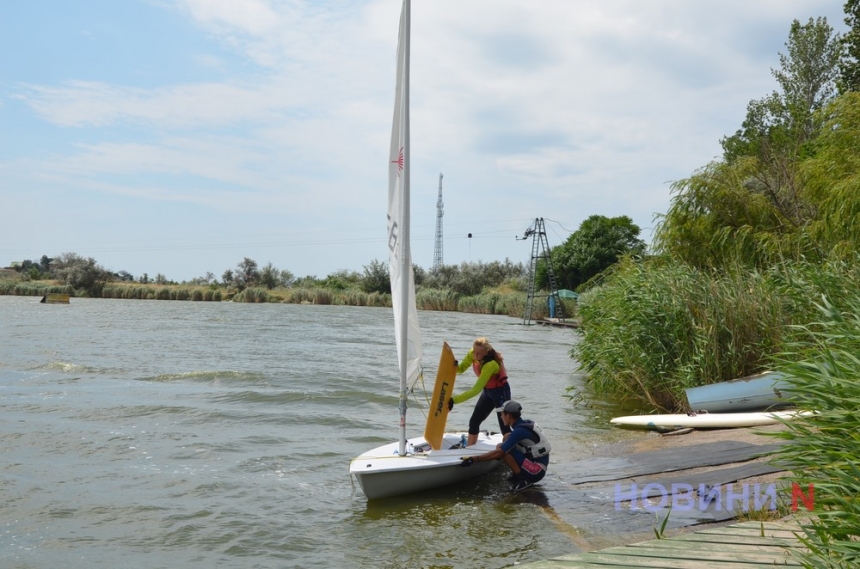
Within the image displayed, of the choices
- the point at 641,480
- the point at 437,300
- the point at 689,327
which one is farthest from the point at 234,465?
the point at 437,300

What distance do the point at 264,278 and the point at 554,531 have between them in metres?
65.8

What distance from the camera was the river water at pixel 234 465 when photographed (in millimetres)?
7199

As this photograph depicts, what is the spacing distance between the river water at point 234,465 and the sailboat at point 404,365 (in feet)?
0.79

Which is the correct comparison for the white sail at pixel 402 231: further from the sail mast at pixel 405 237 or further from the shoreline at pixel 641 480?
the shoreline at pixel 641 480

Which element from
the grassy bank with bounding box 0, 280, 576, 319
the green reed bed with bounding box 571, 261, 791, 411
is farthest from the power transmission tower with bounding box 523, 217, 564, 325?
the green reed bed with bounding box 571, 261, 791, 411

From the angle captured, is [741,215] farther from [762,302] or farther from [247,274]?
[247,274]

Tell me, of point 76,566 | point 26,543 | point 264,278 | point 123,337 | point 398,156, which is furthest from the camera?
point 264,278

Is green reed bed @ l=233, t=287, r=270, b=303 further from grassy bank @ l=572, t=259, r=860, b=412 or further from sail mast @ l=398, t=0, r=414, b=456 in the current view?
sail mast @ l=398, t=0, r=414, b=456

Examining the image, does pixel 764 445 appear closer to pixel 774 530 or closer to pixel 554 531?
pixel 554 531

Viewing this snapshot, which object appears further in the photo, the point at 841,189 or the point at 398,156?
the point at 841,189

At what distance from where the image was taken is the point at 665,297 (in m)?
13.5

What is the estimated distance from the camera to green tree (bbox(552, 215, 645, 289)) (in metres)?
62.3

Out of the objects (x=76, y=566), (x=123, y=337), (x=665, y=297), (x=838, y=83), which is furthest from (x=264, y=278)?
(x=76, y=566)

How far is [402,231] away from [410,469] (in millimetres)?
2599
